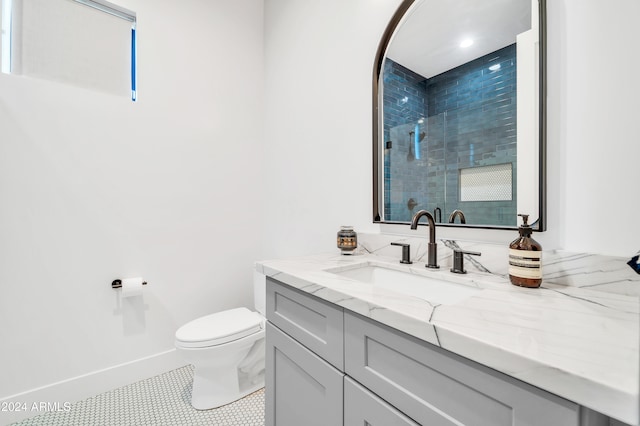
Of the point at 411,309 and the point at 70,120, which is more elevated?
the point at 70,120

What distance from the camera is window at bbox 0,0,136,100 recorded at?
150 cm

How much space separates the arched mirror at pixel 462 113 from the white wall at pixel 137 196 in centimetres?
129

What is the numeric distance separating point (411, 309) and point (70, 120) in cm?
205

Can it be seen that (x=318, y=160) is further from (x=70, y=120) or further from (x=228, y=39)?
(x=70, y=120)

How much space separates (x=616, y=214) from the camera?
2.46 feet

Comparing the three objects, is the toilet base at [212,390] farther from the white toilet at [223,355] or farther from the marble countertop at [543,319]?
the marble countertop at [543,319]

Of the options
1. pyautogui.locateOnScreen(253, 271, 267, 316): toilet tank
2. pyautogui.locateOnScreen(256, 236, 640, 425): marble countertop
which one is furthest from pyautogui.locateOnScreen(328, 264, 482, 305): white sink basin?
pyautogui.locateOnScreen(253, 271, 267, 316): toilet tank

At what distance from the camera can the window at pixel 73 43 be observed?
1.50 metres

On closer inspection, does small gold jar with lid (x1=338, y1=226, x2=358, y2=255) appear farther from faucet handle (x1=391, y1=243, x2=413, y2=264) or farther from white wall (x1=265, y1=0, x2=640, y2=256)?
faucet handle (x1=391, y1=243, x2=413, y2=264)

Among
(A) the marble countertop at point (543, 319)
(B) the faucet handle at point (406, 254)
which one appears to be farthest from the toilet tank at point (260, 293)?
(B) the faucet handle at point (406, 254)

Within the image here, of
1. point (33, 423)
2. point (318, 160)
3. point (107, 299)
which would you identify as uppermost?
point (318, 160)

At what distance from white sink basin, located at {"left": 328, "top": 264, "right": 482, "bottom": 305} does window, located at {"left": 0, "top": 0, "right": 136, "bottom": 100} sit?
183cm

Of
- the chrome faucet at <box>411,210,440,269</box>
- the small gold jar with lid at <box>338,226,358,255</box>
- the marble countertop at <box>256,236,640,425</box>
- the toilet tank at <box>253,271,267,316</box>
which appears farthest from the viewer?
the toilet tank at <box>253,271,267,316</box>

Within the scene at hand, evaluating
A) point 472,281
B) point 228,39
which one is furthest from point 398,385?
point 228,39
